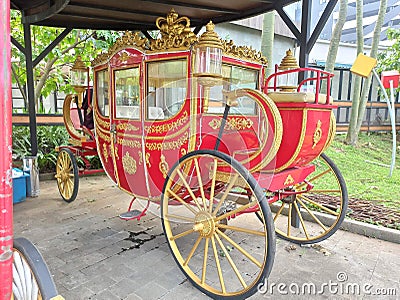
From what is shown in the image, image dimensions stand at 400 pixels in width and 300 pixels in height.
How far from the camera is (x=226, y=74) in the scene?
280cm

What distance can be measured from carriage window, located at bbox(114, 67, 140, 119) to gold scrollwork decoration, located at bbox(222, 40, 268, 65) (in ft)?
2.86

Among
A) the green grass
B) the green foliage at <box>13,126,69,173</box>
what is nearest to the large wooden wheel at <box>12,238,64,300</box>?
the green grass

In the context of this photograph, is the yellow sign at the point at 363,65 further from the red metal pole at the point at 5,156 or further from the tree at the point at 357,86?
the tree at the point at 357,86

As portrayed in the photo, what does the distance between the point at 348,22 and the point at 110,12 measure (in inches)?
611

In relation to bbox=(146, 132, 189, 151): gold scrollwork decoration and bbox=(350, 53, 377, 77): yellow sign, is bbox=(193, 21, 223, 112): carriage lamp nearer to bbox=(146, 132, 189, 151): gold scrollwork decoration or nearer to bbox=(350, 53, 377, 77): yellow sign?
bbox=(146, 132, 189, 151): gold scrollwork decoration

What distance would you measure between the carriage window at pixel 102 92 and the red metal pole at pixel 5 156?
2336 millimetres

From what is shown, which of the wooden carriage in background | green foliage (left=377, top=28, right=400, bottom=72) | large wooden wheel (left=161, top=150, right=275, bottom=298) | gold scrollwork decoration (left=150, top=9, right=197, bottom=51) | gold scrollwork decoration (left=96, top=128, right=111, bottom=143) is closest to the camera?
large wooden wheel (left=161, top=150, right=275, bottom=298)

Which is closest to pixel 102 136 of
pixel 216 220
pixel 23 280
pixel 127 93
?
pixel 127 93

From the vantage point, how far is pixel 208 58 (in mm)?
2340

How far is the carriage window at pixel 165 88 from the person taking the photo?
2.67 m

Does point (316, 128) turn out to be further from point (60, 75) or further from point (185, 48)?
point (60, 75)

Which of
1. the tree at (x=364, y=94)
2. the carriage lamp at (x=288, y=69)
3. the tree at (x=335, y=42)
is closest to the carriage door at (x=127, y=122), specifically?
the carriage lamp at (x=288, y=69)

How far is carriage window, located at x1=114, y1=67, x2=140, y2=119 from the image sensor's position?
118 inches

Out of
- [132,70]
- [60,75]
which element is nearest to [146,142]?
[132,70]
